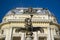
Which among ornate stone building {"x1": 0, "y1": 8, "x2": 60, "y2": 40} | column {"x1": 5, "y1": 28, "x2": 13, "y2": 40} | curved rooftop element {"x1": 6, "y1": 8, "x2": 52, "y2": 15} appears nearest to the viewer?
column {"x1": 5, "y1": 28, "x2": 13, "y2": 40}

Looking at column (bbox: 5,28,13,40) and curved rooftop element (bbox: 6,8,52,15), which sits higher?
curved rooftop element (bbox: 6,8,52,15)

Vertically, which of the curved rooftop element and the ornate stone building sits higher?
the curved rooftop element

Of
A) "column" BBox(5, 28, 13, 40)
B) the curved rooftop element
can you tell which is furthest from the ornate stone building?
the curved rooftop element

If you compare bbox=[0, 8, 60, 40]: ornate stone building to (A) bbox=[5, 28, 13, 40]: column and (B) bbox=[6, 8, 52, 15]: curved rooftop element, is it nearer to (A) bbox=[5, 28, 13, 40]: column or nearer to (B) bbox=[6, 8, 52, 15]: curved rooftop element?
(A) bbox=[5, 28, 13, 40]: column

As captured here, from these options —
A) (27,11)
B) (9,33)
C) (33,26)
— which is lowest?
(9,33)

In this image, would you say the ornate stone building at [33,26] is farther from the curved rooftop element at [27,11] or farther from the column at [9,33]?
the curved rooftop element at [27,11]

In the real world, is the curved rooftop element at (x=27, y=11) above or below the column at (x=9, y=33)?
above

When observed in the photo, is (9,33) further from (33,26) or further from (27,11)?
(27,11)

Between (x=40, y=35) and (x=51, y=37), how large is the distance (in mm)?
2896

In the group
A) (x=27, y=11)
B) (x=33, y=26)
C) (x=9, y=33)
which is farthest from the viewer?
(x=27, y=11)

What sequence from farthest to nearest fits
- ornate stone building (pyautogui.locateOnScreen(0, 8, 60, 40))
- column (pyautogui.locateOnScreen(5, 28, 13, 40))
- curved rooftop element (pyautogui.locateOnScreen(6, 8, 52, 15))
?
1. curved rooftop element (pyautogui.locateOnScreen(6, 8, 52, 15))
2. ornate stone building (pyautogui.locateOnScreen(0, 8, 60, 40))
3. column (pyautogui.locateOnScreen(5, 28, 13, 40))

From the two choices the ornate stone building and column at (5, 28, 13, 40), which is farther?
the ornate stone building

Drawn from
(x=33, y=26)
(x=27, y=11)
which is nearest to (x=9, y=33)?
(x=33, y=26)

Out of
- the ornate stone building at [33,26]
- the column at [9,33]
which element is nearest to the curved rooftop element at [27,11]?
the ornate stone building at [33,26]
